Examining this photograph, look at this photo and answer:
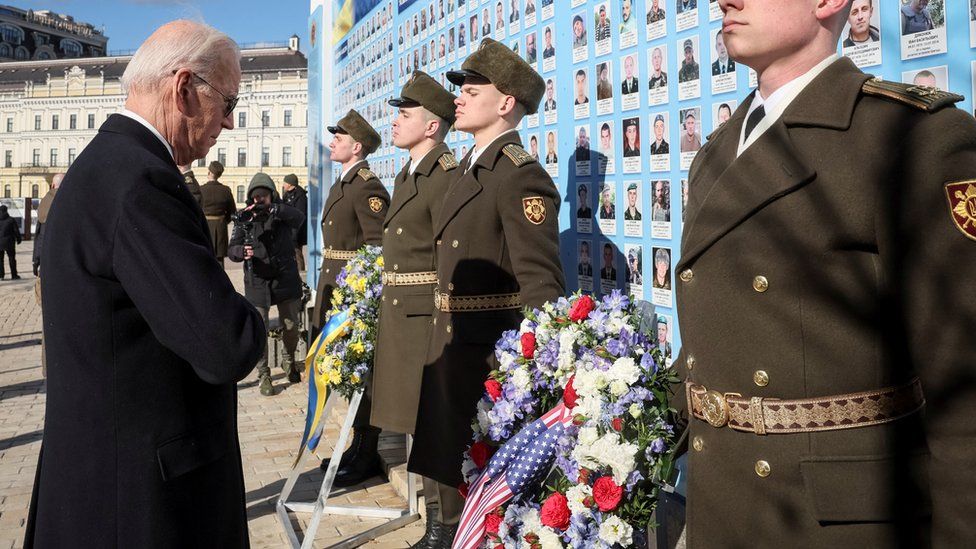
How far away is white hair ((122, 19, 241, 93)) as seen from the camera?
2010 mm

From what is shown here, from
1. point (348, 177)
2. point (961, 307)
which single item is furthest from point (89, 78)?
point (961, 307)

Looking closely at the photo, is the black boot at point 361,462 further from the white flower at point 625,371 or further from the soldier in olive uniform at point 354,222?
the white flower at point 625,371

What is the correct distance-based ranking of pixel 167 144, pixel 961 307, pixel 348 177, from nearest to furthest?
pixel 961 307
pixel 167 144
pixel 348 177

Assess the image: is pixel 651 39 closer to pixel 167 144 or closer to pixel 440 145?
pixel 440 145

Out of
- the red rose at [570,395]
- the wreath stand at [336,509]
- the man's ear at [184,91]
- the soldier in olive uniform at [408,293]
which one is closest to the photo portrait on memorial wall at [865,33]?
the red rose at [570,395]

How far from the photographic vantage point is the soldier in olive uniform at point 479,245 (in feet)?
11.5

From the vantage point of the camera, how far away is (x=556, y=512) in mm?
2232

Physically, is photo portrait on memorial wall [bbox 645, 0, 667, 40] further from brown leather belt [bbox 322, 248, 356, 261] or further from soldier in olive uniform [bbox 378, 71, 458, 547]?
brown leather belt [bbox 322, 248, 356, 261]

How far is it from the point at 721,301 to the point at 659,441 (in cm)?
56

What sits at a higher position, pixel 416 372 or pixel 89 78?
Answer: pixel 89 78

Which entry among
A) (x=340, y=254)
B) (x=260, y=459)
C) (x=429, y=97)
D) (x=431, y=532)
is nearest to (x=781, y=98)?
(x=431, y=532)

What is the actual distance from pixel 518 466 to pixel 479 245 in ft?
4.69

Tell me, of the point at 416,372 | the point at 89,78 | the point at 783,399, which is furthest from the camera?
the point at 89,78

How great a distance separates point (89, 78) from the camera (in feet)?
279
